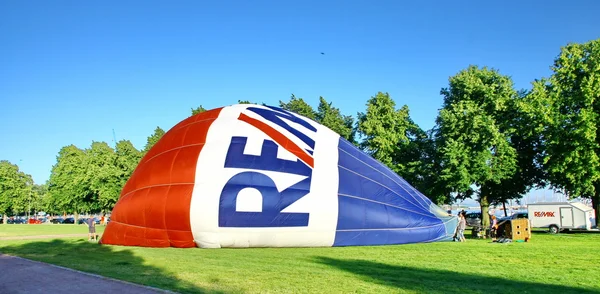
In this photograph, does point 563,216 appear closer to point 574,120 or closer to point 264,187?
point 574,120

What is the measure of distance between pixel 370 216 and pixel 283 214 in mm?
3119

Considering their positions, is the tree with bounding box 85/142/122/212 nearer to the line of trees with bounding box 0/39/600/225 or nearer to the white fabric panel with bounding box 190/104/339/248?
the line of trees with bounding box 0/39/600/225

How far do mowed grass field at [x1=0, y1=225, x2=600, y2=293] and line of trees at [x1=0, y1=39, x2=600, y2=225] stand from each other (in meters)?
13.7

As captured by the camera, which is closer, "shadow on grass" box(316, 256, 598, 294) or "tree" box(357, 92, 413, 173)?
"shadow on grass" box(316, 256, 598, 294)

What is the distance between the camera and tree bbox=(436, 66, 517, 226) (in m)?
29.5

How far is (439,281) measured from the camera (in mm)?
9609

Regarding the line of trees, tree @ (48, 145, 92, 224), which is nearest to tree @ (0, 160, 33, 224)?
tree @ (48, 145, 92, 224)

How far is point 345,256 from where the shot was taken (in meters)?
14.0

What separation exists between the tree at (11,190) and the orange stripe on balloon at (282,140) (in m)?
79.4

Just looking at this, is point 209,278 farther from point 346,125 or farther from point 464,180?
point 346,125

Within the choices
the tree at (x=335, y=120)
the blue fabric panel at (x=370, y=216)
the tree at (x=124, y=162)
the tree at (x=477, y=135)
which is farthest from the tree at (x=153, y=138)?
the blue fabric panel at (x=370, y=216)

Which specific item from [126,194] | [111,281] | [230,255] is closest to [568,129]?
[230,255]

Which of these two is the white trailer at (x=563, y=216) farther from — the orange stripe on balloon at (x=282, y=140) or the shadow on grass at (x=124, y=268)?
the shadow on grass at (x=124, y=268)

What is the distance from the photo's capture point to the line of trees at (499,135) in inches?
1104
